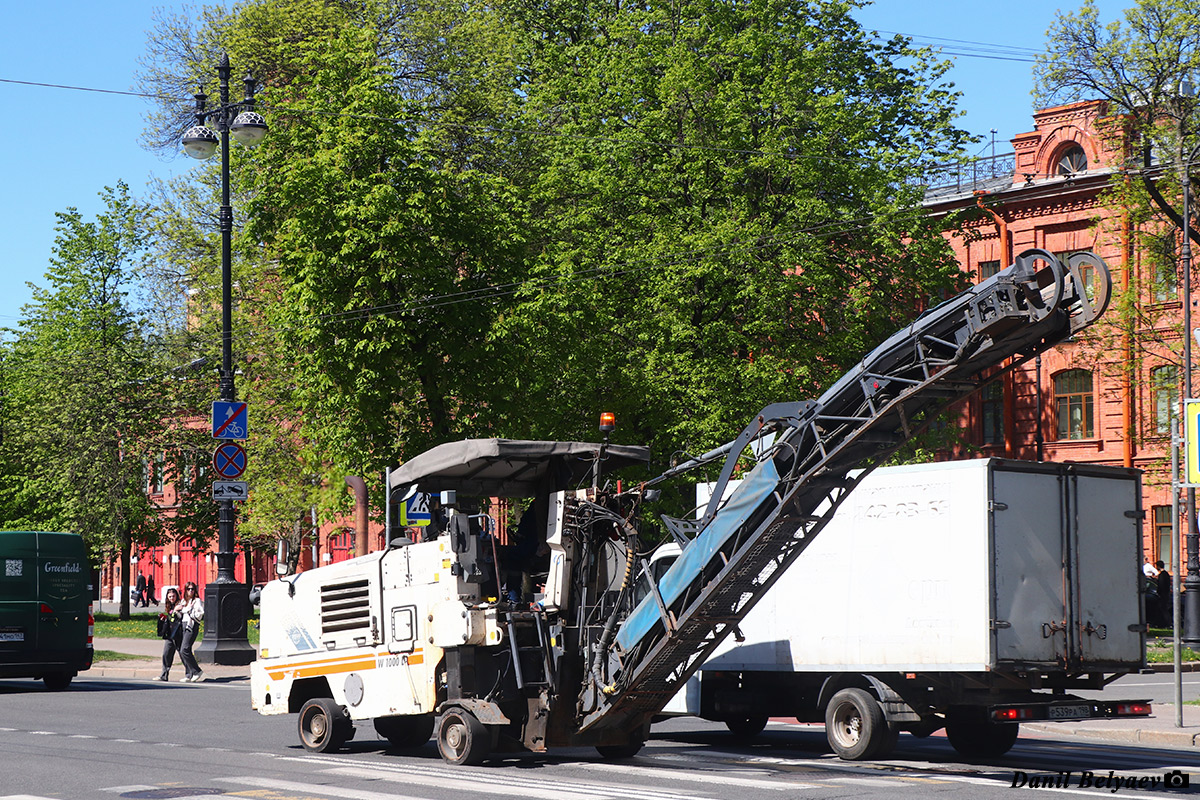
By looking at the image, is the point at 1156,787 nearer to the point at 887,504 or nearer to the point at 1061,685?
the point at 1061,685

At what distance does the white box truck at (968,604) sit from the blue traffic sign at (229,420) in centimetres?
1340

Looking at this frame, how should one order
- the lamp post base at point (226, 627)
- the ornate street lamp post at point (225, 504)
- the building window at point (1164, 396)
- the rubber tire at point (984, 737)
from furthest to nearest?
the building window at point (1164, 396) → the lamp post base at point (226, 627) → the ornate street lamp post at point (225, 504) → the rubber tire at point (984, 737)

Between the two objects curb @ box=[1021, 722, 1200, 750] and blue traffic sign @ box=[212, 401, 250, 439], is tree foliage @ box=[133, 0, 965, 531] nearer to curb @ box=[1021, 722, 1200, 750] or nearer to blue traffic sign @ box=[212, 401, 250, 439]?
blue traffic sign @ box=[212, 401, 250, 439]

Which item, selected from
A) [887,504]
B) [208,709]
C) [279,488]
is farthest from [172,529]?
[887,504]

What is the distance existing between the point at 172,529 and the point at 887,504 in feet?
139

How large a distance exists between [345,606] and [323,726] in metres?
1.24

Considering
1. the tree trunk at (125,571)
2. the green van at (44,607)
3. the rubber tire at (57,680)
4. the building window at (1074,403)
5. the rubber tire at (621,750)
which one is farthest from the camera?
the tree trunk at (125,571)

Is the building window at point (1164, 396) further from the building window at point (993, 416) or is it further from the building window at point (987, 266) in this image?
the building window at point (987, 266)

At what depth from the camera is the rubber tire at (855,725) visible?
45.1 feet

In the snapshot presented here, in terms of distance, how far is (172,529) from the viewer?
52.4 metres

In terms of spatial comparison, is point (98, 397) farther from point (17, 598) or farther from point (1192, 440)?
point (1192, 440)

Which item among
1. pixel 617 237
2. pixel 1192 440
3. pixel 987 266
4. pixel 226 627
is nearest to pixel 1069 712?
pixel 1192 440

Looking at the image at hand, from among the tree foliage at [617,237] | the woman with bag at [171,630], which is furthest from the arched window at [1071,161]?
the woman with bag at [171,630]

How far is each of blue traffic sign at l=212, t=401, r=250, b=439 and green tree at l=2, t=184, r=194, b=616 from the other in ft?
71.6
